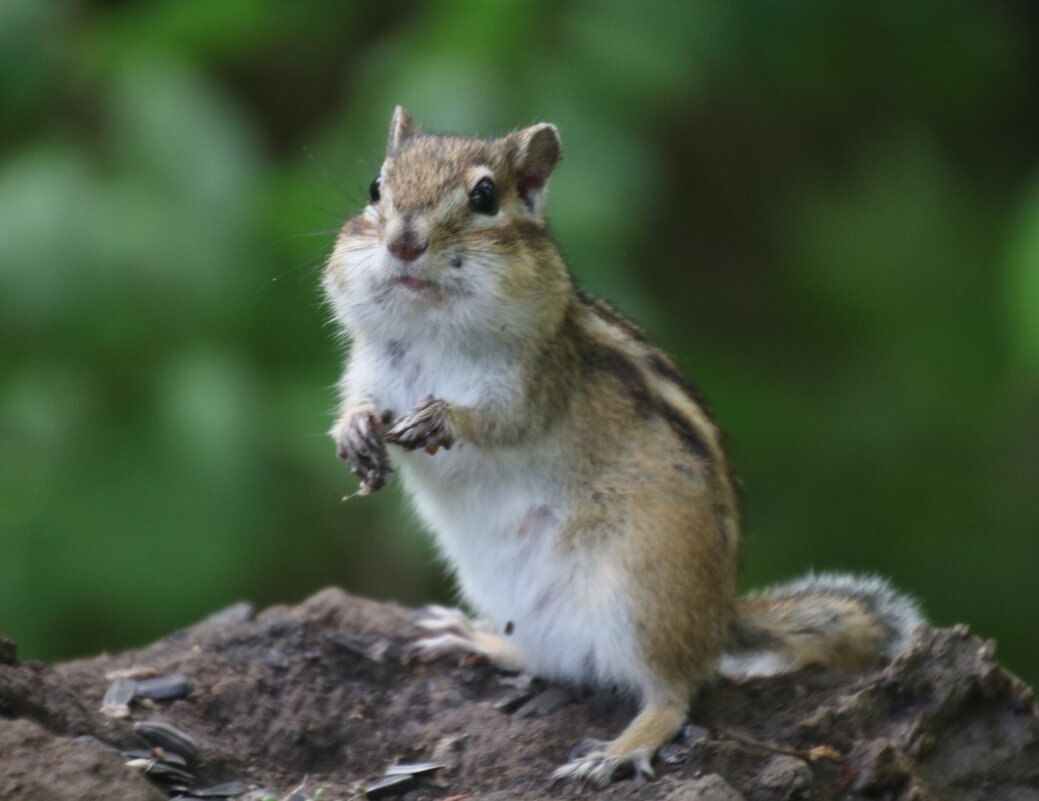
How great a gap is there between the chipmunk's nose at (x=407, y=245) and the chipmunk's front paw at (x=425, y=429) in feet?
1.27

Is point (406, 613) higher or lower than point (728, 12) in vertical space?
lower

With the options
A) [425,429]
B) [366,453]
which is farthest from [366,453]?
[425,429]

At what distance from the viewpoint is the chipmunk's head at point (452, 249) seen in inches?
181

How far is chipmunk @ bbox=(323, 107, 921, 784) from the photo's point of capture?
4602mm

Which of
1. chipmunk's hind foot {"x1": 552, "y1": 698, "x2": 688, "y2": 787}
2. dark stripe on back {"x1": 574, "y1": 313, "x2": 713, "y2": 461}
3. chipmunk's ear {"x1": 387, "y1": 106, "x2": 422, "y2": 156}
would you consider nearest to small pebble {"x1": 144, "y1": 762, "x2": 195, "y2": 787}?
chipmunk's hind foot {"x1": 552, "y1": 698, "x2": 688, "y2": 787}

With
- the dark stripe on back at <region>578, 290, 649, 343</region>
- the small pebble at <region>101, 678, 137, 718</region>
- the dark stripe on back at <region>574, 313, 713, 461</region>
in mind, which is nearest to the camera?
the small pebble at <region>101, 678, 137, 718</region>

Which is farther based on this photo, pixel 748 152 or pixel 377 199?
pixel 748 152

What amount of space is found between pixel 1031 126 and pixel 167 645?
225 inches

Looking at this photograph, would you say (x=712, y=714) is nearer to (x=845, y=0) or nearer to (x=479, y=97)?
(x=479, y=97)

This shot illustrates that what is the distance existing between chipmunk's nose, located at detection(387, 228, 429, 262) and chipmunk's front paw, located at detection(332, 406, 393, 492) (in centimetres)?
45

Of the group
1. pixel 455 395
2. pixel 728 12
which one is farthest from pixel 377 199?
pixel 728 12

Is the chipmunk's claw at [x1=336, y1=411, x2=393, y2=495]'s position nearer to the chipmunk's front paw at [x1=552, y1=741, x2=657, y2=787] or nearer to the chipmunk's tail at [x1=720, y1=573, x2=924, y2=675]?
the chipmunk's front paw at [x1=552, y1=741, x2=657, y2=787]

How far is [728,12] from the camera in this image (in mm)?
7020

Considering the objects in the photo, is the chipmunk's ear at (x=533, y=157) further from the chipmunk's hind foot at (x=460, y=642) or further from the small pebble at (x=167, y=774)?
the small pebble at (x=167, y=774)
